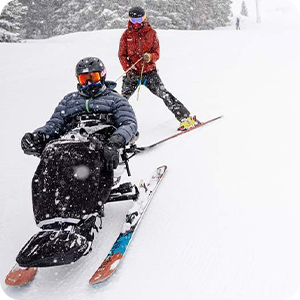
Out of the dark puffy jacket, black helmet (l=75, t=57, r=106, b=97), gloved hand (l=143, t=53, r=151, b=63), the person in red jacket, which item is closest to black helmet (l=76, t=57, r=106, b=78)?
black helmet (l=75, t=57, r=106, b=97)

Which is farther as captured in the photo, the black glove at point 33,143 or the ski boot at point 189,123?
the ski boot at point 189,123

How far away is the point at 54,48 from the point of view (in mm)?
14984

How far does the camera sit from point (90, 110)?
363 centimetres

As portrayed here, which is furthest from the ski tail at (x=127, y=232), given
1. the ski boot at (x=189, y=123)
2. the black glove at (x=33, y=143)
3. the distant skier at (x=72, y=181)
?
the ski boot at (x=189, y=123)

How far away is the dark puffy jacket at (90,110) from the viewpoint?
141 inches

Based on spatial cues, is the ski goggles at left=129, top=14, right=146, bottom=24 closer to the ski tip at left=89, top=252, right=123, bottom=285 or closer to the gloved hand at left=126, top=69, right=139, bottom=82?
the gloved hand at left=126, top=69, right=139, bottom=82

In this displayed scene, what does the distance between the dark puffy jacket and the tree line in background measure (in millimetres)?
28988

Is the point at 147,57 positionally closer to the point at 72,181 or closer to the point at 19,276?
the point at 72,181

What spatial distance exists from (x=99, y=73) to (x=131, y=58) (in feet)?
9.44

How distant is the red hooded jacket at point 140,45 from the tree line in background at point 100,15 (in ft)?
86.4

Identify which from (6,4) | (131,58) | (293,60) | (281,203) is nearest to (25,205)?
(281,203)

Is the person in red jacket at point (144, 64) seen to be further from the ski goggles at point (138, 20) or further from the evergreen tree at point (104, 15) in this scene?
the evergreen tree at point (104, 15)

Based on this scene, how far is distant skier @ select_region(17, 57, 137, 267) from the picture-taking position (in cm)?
243

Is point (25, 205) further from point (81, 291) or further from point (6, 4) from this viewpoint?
point (6, 4)
